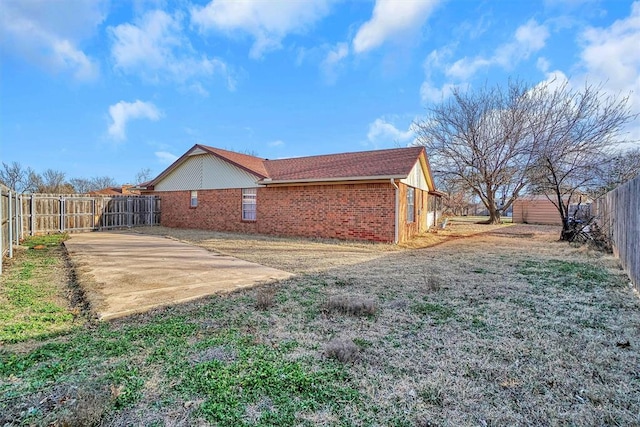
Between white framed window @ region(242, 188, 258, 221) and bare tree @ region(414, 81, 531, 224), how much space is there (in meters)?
13.7

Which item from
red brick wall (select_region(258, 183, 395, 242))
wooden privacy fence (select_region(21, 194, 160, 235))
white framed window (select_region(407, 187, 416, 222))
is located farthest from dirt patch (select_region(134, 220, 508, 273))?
wooden privacy fence (select_region(21, 194, 160, 235))

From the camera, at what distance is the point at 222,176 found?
16.5m

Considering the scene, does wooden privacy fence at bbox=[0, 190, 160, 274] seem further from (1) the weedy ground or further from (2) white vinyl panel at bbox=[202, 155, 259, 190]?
(1) the weedy ground

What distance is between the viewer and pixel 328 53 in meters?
14.2

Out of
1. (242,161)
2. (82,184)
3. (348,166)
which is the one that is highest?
(82,184)

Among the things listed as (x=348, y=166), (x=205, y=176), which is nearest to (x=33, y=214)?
(x=205, y=176)

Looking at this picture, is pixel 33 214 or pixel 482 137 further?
pixel 482 137

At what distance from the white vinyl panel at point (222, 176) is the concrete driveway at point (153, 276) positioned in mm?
6608

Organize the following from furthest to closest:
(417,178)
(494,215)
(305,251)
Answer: (494,215) < (417,178) < (305,251)

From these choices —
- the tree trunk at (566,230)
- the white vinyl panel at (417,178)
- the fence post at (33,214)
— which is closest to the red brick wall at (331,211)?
the white vinyl panel at (417,178)

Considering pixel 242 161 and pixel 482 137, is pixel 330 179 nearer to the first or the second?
pixel 242 161

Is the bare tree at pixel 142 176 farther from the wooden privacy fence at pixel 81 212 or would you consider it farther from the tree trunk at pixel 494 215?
the tree trunk at pixel 494 215

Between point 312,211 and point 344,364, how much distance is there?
10.6 metres

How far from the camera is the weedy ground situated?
2.16 meters
